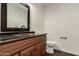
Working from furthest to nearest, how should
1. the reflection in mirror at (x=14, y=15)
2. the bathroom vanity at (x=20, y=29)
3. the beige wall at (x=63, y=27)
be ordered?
the reflection in mirror at (x=14, y=15)
the beige wall at (x=63, y=27)
the bathroom vanity at (x=20, y=29)

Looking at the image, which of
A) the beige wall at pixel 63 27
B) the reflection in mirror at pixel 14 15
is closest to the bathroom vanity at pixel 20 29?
the reflection in mirror at pixel 14 15

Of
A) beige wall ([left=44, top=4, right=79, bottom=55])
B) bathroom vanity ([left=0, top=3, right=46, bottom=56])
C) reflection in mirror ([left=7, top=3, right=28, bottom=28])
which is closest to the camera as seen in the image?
bathroom vanity ([left=0, top=3, right=46, bottom=56])

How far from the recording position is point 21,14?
187cm

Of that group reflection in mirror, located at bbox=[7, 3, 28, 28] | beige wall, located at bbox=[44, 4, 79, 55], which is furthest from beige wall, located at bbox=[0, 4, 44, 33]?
reflection in mirror, located at bbox=[7, 3, 28, 28]

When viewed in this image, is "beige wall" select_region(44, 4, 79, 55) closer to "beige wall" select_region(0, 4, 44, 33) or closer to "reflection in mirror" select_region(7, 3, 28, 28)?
"beige wall" select_region(0, 4, 44, 33)

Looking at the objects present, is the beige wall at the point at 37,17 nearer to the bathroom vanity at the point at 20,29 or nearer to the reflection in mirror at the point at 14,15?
the bathroom vanity at the point at 20,29

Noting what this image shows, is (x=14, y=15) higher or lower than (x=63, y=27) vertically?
higher

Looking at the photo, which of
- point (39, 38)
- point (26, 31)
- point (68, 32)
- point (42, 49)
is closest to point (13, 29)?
point (26, 31)

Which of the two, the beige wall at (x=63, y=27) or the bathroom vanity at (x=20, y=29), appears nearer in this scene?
the bathroom vanity at (x=20, y=29)

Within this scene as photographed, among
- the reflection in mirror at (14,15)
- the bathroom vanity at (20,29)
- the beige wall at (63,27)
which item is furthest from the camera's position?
the reflection in mirror at (14,15)

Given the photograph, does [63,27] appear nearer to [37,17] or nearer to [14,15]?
[37,17]

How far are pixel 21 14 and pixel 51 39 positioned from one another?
0.74 m

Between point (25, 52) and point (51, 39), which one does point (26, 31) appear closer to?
point (51, 39)

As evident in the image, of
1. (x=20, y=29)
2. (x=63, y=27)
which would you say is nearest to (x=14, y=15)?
(x=20, y=29)
